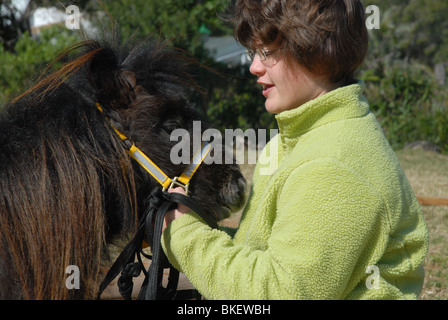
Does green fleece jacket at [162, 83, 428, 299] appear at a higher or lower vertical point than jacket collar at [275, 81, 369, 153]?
lower

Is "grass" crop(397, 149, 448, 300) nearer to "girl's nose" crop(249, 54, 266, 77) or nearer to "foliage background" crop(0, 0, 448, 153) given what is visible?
"foliage background" crop(0, 0, 448, 153)

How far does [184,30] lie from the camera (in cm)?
763

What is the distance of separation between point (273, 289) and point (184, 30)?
659cm

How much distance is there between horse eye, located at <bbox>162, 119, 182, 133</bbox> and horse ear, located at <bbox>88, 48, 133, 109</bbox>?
0.16 m

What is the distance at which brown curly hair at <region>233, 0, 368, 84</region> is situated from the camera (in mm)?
1722

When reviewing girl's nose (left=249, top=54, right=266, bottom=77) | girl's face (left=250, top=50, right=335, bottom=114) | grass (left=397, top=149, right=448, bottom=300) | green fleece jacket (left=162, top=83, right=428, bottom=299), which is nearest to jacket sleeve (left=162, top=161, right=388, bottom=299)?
green fleece jacket (left=162, top=83, right=428, bottom=299)

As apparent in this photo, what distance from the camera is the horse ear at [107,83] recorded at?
1848 mm

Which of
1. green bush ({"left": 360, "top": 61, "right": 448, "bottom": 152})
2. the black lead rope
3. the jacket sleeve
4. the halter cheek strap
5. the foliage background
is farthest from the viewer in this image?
green bush ({"left": 360, "top": 61, "right": 448, "bottom": 152})

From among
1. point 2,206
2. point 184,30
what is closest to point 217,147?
point 2,206

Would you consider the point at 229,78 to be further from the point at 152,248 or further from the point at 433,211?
the point at 152,248

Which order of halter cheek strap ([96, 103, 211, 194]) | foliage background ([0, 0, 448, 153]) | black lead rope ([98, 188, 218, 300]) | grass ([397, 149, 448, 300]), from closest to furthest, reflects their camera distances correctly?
black lead rope ([98, 188, 218, 300]) → halter cheek strap ([96, 103, 211, 194]) → grass ([397, 149, 448, 300]) → foliage background ([0, 0, 448, 153])

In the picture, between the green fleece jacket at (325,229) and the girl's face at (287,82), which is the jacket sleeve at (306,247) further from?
the girl's face at (287,82)

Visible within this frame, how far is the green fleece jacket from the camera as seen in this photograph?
1520mm

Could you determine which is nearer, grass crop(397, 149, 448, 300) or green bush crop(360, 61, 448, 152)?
grass crop(397, 149, 448, 300)
